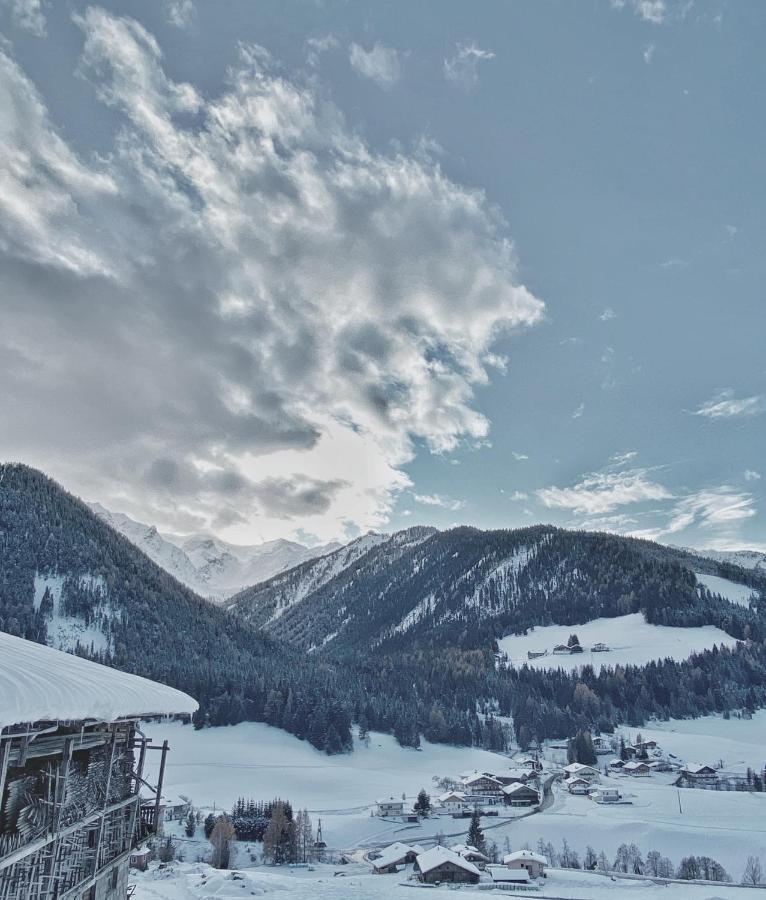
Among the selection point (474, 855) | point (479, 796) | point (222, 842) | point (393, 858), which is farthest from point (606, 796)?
point (222, 842)

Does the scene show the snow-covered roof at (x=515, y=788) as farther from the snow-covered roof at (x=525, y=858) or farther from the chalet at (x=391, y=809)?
the snow-covered roof at (x=525, y=858)

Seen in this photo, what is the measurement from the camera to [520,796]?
290 ft

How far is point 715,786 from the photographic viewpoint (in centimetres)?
9550

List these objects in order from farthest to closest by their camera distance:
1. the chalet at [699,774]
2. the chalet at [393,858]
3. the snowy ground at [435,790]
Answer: the chalet at [699,774] < the snowy ground at [435,790] < the chalet at [393,858]

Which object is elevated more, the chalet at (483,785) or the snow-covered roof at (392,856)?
the chalet at (483,785)

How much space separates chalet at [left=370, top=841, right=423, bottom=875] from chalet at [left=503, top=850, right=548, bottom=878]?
→ 10705 millimetres

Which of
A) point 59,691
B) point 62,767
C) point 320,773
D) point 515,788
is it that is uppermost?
point 59,691

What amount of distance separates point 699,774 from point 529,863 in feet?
203

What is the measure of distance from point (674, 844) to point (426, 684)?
111067 millimetres

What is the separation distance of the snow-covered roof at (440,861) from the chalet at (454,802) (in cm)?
2866

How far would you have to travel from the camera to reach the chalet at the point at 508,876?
178ft

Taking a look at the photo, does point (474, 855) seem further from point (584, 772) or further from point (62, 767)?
point (62, 767)

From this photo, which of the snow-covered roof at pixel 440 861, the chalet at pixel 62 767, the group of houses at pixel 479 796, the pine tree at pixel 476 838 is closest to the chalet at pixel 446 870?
the snow-covered roof at pixel 440 861

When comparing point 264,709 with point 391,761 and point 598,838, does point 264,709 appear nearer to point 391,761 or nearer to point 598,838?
point 391,761
